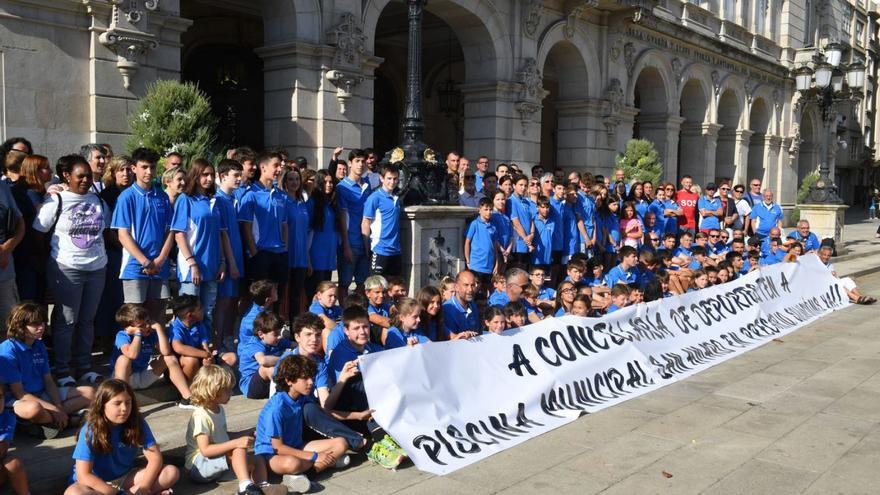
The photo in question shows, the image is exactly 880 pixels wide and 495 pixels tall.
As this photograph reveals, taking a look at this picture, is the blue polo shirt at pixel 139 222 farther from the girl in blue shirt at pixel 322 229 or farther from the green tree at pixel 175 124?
the green tree at pixel 175 124

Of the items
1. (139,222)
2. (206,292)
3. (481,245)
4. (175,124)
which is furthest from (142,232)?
(481,245)

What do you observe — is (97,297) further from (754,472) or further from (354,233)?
(754,472)

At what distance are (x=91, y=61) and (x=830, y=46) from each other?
62.6ft

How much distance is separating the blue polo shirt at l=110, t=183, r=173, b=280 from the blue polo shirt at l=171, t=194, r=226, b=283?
0.51ft

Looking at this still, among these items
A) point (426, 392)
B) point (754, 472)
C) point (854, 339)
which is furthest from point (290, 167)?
point (854, 339)

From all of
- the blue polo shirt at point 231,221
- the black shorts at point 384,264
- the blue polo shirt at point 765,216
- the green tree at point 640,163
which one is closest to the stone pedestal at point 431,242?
the black shorts at point 384,264

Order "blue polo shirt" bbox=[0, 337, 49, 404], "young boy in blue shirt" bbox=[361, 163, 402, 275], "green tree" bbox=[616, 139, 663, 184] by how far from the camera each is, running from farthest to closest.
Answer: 1. "green tree" bbox=[616, 139, 663, 184]
2. "young boy in blue shirt" bbox=[361, 163, 402, 275]
3. "blue polo shirt" bbox=[0, 337, 49, 404]

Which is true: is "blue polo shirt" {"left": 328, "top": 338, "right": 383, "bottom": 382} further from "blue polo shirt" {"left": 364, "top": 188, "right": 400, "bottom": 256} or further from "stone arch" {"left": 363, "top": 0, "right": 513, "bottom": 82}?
"stone arch" {"left": 363, "top": 0, "right": 513, "bottom": 82}

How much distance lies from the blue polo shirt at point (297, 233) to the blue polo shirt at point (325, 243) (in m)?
0.21

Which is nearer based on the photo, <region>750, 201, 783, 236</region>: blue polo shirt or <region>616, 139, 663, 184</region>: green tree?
<region>750, 201, 783, 236</region>: blue polo shirt

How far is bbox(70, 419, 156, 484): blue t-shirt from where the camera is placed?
426cm

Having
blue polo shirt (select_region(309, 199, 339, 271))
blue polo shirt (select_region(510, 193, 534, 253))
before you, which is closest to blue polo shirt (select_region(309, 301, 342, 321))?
blue polo shirt (select_region(309, 199, 339, 271))

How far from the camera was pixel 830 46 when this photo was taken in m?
21.2

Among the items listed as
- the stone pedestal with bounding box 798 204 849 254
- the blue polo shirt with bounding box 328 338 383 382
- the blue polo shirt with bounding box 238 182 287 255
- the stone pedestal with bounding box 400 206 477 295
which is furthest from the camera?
the stone pedestal with bounding box 798 204 849 254
